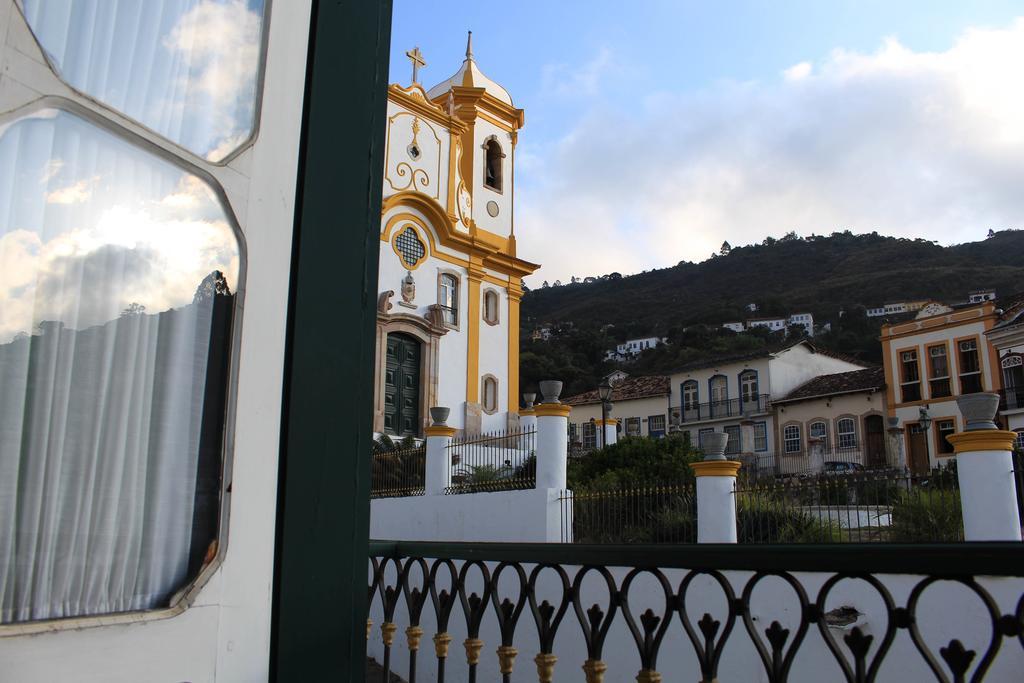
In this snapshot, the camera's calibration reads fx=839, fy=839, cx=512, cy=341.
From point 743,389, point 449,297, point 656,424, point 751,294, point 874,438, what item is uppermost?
point 751,294

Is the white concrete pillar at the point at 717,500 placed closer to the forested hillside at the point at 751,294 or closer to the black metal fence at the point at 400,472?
the black metal fence at the point at 400,472

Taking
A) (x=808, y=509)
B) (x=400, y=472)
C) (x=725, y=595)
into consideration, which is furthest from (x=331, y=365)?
(x=400, y=472)

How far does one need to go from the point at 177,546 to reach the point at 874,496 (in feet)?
27.0

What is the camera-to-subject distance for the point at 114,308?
1.46 meters

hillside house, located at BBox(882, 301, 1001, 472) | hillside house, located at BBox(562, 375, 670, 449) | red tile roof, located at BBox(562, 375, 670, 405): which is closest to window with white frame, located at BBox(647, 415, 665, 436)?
hillside house, located at BBox(562, 375, 670, 449)

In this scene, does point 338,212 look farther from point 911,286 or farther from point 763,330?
point 911,286

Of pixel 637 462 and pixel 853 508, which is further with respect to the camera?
pixel 637 462

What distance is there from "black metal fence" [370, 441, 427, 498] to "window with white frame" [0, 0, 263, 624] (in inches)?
432

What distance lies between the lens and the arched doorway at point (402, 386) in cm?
1761

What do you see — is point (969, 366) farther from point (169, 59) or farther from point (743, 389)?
point (169, 59)

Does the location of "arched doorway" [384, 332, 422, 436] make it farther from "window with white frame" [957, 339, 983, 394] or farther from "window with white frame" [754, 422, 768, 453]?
"window with white frame" [754, 422, 768, 453]

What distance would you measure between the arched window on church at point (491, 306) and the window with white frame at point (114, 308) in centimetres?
1858

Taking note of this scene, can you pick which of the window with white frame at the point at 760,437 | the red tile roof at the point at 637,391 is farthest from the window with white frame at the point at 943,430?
the red tile roof at the point at 637,391

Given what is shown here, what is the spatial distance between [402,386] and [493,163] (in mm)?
6923
